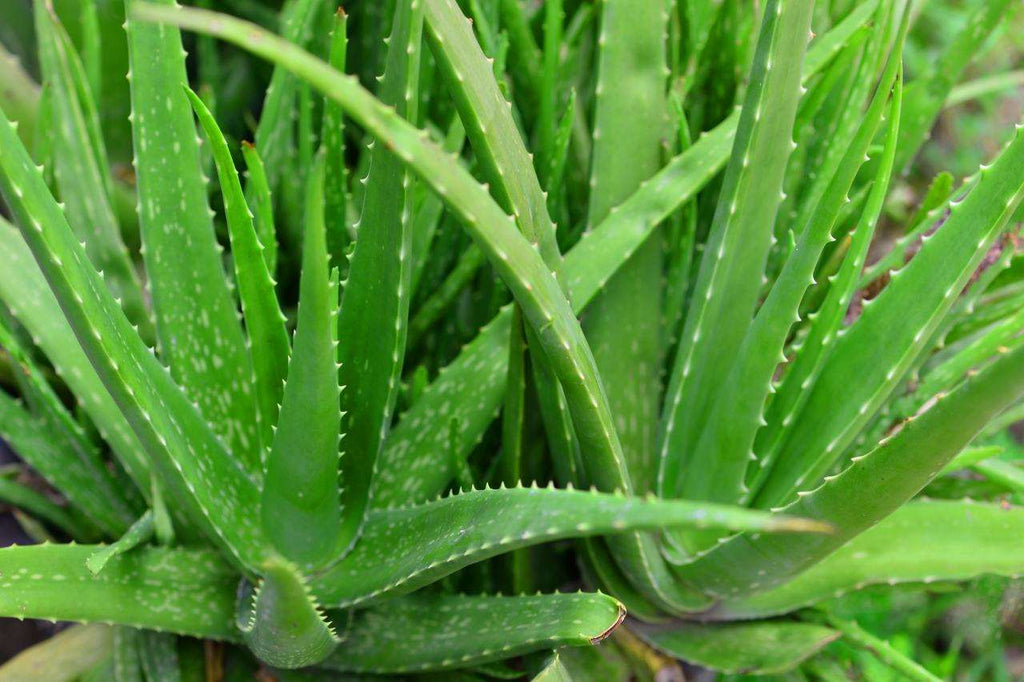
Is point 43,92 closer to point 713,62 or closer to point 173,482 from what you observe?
point 173,482

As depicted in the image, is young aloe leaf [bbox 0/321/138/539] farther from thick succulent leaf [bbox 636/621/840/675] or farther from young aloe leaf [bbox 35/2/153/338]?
thick succulent leaf [bbox 636/621/840/675]

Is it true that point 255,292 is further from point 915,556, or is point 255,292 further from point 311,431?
point 915,556

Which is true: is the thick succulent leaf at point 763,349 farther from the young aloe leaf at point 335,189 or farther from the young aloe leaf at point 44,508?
the young aloe leaf at point 44,508

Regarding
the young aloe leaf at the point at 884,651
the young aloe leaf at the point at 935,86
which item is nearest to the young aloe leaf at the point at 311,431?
the young aloe leaf at the point at 884,651

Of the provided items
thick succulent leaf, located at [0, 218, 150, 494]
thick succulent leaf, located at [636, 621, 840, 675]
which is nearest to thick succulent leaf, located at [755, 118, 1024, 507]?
thick succulent leaf, located at [636, 621, 840, 675]

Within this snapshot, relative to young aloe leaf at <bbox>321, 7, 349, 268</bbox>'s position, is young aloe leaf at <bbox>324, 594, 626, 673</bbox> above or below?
below

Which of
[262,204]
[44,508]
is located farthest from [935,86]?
[44,508]
